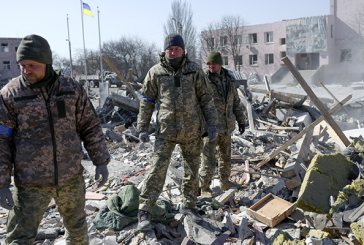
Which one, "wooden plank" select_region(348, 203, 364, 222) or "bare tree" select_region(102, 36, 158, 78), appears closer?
"wooden plank" select_region(348, 203, 364, 222)

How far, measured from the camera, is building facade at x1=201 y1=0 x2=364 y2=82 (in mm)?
35625

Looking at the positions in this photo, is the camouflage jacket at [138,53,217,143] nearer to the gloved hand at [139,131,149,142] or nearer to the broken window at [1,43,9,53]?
the gloved hand at [139,131,149,142]

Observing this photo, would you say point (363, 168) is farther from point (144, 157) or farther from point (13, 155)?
point (144, 157)

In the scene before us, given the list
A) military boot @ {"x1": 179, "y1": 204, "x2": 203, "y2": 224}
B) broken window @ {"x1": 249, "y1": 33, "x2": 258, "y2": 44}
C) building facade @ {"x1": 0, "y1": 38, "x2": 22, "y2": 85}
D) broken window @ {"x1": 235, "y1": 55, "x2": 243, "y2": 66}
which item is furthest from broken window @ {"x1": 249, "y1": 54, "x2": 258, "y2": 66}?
military boot @ {"x1": 179, "y1": 204, "x2": 203, "y2": 224}

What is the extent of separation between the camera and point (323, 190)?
11.6 ft

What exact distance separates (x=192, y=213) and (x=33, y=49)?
2485 millimetres

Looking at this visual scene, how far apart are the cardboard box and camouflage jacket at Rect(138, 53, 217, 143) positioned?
1.27 metres

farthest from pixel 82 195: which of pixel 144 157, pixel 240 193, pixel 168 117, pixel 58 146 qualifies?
pixel 144 157

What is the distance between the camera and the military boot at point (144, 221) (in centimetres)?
336

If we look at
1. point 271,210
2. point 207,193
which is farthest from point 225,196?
point 271,210

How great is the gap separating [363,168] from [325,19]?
121 feet

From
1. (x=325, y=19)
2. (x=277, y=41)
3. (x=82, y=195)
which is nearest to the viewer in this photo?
(x=82, y=195)

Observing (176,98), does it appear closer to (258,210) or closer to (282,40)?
(258,210)

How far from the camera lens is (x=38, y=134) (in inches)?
93.7
